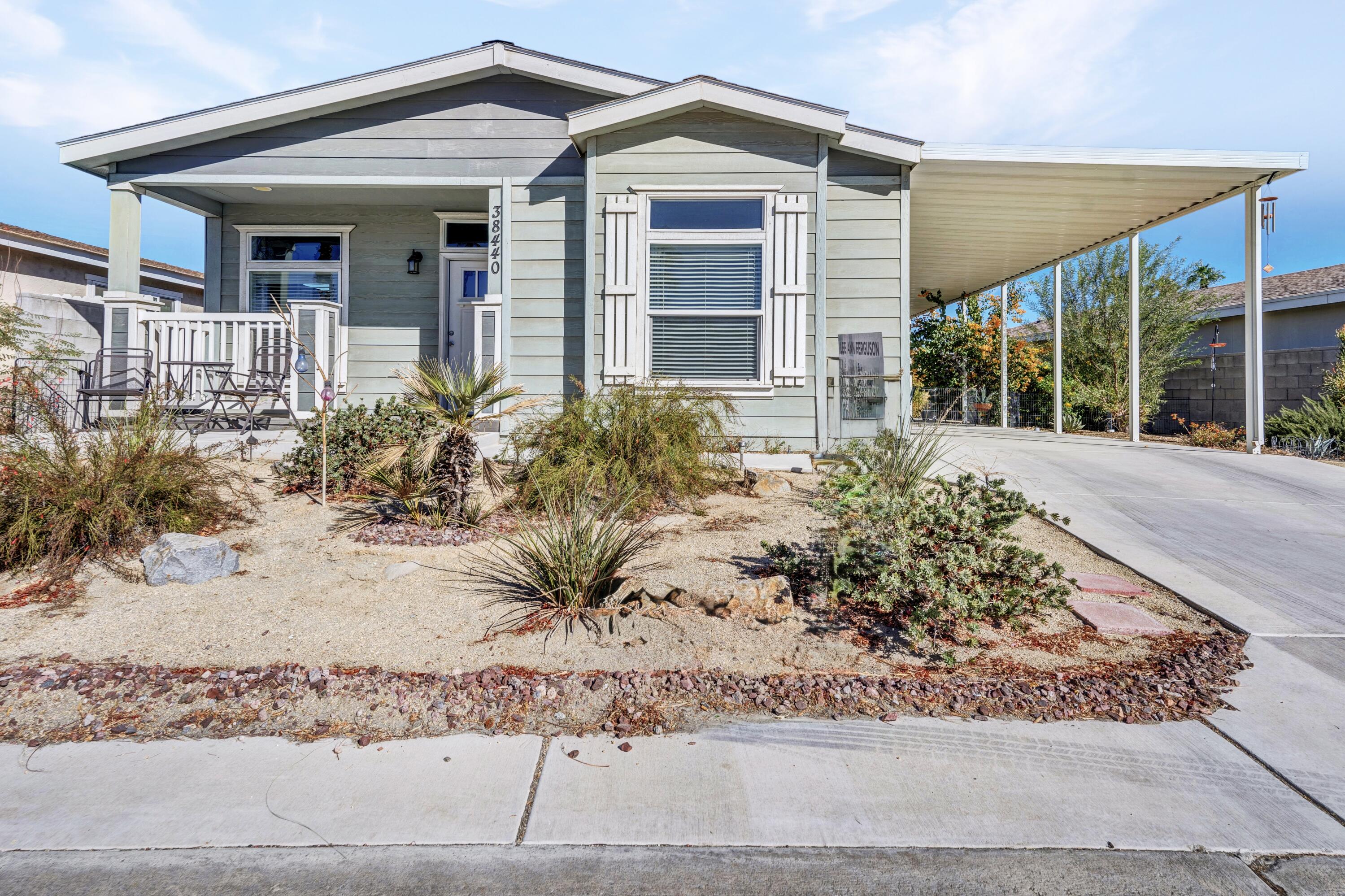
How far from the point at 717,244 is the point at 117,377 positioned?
645 centimetres

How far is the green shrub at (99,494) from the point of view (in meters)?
3.79

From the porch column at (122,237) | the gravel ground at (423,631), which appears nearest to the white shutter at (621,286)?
the gravel ground at (423,631)

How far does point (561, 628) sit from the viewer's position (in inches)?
120

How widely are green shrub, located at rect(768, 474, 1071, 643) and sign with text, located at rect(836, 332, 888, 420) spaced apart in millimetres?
3397

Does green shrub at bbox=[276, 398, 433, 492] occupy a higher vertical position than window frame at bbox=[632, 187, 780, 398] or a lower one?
lower

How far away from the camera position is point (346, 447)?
17.7ft

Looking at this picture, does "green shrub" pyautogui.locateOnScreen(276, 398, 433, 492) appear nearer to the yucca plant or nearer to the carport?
the yucca plant

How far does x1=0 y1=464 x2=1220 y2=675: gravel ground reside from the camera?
111 inches

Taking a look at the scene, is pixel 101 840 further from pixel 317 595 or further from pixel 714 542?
pixel 714 542

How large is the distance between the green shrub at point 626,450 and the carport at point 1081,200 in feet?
12.5

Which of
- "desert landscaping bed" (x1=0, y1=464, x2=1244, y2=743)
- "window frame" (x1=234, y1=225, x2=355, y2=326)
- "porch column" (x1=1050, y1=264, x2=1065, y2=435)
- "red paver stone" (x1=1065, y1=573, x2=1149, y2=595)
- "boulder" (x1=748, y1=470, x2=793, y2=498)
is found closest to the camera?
"desert landscaping bed" (x1=0, y1=464, x2=1244, y2=743)

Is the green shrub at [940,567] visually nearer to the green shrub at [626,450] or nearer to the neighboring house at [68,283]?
the green shrub at [626,450]

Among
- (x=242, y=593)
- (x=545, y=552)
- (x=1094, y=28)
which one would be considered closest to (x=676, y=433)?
(x=545, y=552)

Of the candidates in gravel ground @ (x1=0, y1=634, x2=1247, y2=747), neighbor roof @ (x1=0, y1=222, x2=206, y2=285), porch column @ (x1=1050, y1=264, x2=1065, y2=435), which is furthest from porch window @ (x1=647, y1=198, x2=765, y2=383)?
neighbor roof @ (x1=0, y1=222, x2=206, y2=285)
